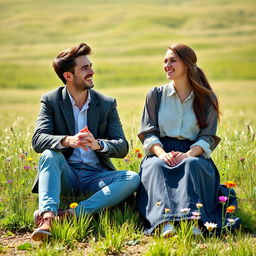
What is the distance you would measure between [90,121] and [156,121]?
681 mm

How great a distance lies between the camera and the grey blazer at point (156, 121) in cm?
578

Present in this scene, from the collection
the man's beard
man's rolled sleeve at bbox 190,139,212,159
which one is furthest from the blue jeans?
the man's beard

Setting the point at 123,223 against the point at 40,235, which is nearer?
the point at 40,235

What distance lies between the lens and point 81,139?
5.45 metres

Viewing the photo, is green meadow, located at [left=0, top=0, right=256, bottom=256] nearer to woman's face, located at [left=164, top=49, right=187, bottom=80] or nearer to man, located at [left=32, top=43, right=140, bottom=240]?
man, located at [left=32, top=43, right=140, bottom=240]

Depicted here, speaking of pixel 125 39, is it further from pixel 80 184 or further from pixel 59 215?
pixel 59 215

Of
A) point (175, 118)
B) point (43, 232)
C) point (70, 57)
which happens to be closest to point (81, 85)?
point (70, 57)

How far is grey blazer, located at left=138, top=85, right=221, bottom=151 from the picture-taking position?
578cm

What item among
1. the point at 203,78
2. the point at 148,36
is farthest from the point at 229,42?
the point at 203,78

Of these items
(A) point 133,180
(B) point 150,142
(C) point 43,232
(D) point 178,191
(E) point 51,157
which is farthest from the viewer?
(B) point 150,142

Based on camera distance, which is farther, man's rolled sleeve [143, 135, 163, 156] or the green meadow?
man's rolled sleeve [143, 135, 163, 156]

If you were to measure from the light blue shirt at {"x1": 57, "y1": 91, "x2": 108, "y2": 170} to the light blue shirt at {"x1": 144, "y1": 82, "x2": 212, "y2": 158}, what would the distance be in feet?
1.80

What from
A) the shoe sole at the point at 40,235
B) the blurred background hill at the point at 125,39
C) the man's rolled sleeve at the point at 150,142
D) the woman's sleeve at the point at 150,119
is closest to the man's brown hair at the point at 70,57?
the woman's sleeve at the point at 150,119

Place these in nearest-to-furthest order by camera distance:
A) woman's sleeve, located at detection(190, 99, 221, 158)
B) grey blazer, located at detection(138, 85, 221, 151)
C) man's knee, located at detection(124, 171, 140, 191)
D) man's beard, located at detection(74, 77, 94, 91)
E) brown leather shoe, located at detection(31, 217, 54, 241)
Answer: brown leather shoe, located at detection(31, 217, 54, 241) < man's knee, located at detection(124, 171, 140, 191) < woman's sleeve, located at detection(190, 99, 221, 158) < grey blazer, located at detection(138, 85, 221, 151) < man's beard, located at detection(74, 77, 94, 91)
